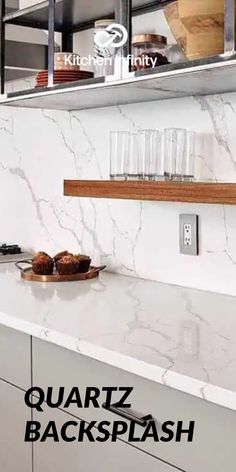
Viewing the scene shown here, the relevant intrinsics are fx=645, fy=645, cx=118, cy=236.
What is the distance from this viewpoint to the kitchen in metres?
1.35

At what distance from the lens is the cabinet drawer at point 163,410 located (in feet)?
4.04

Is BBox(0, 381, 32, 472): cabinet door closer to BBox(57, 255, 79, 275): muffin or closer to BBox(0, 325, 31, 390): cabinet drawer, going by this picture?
BBox(0, 325, 31, 390): cabinet drawer

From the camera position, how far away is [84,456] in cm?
158

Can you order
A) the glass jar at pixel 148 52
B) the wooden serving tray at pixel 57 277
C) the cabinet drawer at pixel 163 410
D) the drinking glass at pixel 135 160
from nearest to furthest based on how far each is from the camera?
the cabinet drawer at pixel 163 410 → the glass jar at pixel 148 52 → the drinking glass at pixel 135 160 → the wooden serving tray at pixel 57 277

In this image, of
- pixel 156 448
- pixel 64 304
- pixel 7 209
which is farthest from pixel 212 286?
pixel 7 209

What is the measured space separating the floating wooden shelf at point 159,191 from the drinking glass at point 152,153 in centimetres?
11

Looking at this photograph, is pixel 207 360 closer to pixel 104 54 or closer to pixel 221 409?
pixel 221 409

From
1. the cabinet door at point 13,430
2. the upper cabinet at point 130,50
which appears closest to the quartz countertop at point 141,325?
the cabinet door at point 13,430

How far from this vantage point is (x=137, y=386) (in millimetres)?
1414

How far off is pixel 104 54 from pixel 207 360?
3.33 feet

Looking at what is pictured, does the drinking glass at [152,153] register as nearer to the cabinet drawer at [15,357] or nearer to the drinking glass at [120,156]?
the drinking glass at [120,156]

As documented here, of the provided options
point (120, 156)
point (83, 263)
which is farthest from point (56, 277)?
point (120, 156)

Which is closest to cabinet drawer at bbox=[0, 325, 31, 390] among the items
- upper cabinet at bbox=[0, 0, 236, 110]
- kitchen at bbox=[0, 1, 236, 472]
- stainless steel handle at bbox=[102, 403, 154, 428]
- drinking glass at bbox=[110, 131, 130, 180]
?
kitchen at bbox=[0, 1, 236, 472]

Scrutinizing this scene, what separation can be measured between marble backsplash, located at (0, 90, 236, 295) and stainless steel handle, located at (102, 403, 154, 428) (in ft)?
2.15
